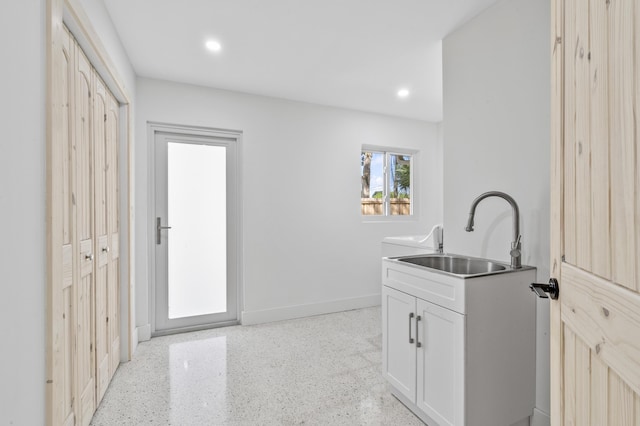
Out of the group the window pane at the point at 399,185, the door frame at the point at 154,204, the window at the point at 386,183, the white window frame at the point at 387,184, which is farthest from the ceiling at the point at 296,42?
the window pane at the point at 399,185

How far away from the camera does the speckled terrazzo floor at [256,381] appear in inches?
73.9

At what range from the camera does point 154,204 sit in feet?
10.3

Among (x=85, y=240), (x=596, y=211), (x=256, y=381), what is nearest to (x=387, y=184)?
(x=256, y=381)

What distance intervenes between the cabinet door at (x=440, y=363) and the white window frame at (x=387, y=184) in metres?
2.53

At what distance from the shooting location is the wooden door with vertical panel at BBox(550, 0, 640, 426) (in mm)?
551

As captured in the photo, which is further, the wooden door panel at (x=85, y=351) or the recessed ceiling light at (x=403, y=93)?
the recessed ceiling light at (x=403, y=93)

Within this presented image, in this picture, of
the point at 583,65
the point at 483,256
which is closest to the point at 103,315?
the point at 483,256

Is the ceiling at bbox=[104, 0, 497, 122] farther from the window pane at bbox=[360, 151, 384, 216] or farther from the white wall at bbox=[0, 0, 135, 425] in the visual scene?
the white wall at bbox=[0, 0, 135, 425]

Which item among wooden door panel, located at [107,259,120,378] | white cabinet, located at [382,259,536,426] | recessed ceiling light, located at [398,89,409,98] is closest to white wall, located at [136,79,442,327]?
wooden door panel, located at [107,259,120,378]

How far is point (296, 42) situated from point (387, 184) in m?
2.47

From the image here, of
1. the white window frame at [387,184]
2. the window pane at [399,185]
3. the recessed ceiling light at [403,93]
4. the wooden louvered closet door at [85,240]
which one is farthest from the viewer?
the window pane at [399,185]

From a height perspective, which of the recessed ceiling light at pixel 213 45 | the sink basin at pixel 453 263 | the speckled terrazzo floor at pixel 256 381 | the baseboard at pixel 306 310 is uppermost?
the recessed ceiling light at pixel 213 45

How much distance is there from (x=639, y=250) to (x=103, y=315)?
2.63 meters

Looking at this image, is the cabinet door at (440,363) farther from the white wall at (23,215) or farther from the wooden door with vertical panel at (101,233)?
the wooden door with vertical panel at (101,233)
